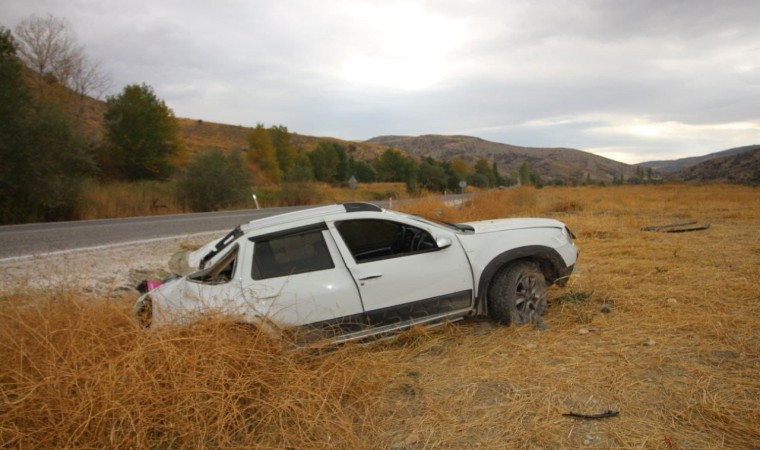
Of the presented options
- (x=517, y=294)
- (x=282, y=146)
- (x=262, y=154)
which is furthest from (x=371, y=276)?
(x=282, y=146)

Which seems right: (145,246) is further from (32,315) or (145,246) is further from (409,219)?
(409,219)

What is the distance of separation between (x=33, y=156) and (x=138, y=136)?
1029 inches

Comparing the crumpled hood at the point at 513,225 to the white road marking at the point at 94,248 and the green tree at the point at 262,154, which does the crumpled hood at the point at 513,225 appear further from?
the green tree at the point at 262,154

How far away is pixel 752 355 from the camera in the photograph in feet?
12.6

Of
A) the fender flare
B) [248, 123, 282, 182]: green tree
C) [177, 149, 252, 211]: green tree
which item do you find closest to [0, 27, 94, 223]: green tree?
[177, 149, 252, 211]: green tree

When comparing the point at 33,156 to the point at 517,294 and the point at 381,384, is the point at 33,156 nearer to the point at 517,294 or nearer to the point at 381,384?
the point at 381,384

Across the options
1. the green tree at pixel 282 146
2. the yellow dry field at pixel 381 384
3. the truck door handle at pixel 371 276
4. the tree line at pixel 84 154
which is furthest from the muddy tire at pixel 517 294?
the green tree at pixel 282 146

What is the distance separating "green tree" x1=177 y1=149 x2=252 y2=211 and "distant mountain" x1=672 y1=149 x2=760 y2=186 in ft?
185

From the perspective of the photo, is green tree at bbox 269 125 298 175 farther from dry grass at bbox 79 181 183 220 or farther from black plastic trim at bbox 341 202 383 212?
black plastic trim at bbox 341 202 383 212

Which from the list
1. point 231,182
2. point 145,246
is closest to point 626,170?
point 231,182

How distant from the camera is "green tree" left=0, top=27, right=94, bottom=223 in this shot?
17.1 metres

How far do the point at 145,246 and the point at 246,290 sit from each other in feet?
21.3

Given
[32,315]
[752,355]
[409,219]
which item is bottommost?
[752,355]

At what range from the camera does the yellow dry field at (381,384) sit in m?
2.90
